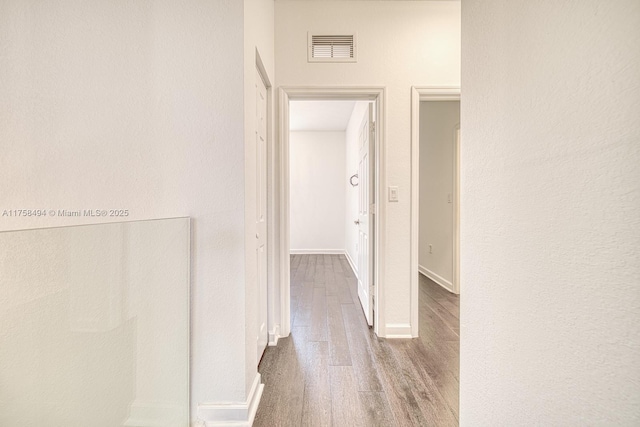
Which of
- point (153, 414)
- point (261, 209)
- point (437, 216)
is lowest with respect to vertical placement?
point (153, 414)

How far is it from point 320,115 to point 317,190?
5.52 ft

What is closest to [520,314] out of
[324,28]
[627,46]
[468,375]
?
[468,375]

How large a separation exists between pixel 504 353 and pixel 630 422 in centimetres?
34

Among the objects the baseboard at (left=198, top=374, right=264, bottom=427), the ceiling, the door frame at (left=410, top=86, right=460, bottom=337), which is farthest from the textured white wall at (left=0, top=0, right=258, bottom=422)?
the ceiling

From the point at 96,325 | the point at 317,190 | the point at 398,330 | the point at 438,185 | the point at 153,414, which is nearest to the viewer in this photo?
the point at 96,325

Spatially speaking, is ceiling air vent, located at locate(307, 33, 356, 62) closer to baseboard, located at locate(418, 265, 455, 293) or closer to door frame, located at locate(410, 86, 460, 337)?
door frame, located at locate(410, 86, 460, 337)

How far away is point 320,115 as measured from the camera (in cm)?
532

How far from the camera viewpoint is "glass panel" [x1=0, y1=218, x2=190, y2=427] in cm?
71

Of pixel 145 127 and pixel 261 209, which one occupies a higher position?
pixel 145 127

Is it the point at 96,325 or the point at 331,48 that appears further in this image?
the point at 331,48

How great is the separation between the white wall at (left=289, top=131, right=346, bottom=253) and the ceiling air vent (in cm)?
401

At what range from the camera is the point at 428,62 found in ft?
7.66

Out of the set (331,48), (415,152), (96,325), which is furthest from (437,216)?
(96,325)

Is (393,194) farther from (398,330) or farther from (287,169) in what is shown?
(398,330)
